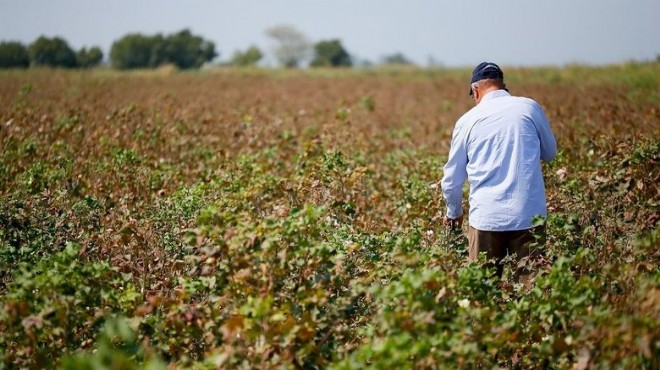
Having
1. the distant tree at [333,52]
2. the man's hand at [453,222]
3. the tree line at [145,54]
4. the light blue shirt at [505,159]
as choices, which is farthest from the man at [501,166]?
the distant tree at [333,52]

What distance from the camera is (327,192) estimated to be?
536 centimetres

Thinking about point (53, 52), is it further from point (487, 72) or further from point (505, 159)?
point (505, 159)

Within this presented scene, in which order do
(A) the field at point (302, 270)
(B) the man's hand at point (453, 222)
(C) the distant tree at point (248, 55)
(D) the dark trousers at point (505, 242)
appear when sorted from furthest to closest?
1. (C) the distant tree at point (248, 55)
2. (B) the man's hand at point (453, 222)
3. (D) the dark trousers at point (505, 242)
4. (A) the field at point (302, 270)

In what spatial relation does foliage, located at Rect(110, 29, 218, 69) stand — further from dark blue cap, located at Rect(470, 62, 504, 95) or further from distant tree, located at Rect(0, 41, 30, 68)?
dark blue cap, located at Rect(470, 62, 504, 95)

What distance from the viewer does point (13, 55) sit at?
4106 centimetres

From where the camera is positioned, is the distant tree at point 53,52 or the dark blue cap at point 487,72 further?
the distant tree at point 53,52

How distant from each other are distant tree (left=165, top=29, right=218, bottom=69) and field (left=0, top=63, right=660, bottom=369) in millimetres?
55061

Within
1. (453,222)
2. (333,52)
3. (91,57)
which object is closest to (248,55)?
(333,52)

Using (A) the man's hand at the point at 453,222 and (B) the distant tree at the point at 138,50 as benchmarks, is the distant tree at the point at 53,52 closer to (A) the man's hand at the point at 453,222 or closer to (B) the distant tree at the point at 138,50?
(B) the distant tree at the point at 138,50

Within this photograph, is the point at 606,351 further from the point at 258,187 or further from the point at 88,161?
the point at 88,161

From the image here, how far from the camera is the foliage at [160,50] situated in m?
60.7

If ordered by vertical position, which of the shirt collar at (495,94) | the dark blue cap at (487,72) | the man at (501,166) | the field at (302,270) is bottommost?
the field at (302,270)

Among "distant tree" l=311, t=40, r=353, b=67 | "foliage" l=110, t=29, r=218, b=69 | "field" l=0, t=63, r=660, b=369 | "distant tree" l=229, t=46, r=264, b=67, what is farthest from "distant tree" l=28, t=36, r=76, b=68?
"field" l=0, t=63, r=660, b=369

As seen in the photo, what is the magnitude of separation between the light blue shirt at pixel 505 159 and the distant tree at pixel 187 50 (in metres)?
58.3
